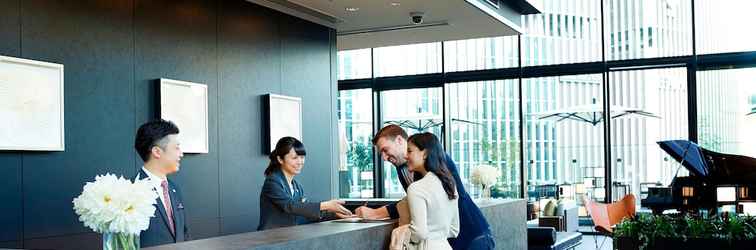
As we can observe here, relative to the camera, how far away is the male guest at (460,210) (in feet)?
14.9

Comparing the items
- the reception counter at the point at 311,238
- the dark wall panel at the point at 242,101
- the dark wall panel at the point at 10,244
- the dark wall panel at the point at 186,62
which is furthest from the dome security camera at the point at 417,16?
the reception counter at the point at 311,238

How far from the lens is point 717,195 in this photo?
10.6m

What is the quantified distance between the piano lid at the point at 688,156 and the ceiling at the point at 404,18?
2.39 m

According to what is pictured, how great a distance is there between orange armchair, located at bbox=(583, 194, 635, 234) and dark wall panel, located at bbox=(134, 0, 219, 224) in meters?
6.22

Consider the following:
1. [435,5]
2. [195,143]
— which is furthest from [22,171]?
[435,5]

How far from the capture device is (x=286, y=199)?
5191 mm

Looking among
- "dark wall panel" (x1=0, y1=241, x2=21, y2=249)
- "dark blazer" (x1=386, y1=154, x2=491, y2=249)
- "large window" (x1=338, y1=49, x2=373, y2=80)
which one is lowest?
"dark wall panel" (x1=0, y1=241, x2=21, y2=249)

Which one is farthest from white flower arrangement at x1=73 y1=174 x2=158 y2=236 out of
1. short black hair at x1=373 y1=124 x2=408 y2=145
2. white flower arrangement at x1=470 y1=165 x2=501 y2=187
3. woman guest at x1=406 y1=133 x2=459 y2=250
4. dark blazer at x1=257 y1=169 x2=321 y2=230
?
white flower arrangement at x1=470 y1=165 x2=501 y2=187

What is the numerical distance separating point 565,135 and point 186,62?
333 inches

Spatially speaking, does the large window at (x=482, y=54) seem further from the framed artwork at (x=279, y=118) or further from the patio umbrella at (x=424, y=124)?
the framed artwork at (x=279, y=118)

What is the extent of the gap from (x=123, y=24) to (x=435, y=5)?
3.57 meters

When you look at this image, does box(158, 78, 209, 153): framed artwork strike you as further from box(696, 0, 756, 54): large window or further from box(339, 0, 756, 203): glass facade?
box(696, 0, 756, 54): large window

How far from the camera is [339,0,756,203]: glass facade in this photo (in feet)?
43.1

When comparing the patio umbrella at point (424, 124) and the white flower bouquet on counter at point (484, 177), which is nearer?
the white flower bouquet on counter at point (484, 177)
